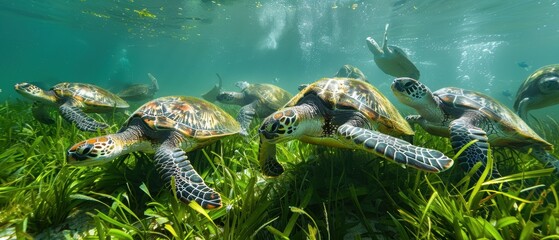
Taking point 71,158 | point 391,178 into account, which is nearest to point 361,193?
point 391,178

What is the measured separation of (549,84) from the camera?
5293 millimetres

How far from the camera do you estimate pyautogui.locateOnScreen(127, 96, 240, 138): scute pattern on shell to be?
267 cm

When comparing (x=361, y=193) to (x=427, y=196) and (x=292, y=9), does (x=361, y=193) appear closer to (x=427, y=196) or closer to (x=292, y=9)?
(x=427, y=196)

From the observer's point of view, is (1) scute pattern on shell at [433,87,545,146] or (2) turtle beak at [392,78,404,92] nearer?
(1) scute pattern on shell at [433,87,545,146]

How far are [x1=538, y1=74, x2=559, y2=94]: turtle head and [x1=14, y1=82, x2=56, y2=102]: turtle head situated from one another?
10007 millimetres

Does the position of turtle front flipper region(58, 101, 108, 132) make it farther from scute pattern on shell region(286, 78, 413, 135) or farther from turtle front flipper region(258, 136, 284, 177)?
scute pattern on shell region(286, 78, 413, 135)

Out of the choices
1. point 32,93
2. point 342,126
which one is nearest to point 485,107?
point 342,126

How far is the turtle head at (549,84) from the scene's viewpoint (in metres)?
5.25

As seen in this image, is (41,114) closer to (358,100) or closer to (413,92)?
(358,100)

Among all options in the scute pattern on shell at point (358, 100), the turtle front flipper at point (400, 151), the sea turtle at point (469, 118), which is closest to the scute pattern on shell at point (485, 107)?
the sea turtle at point (469, 118)

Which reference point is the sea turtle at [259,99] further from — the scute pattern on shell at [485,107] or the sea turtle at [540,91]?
the sea turtle at [540,91]

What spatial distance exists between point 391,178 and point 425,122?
169cm

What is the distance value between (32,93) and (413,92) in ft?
20.3

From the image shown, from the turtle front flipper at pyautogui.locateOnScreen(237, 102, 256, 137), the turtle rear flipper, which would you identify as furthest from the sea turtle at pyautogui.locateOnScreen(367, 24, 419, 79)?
the turtle rear flipper
